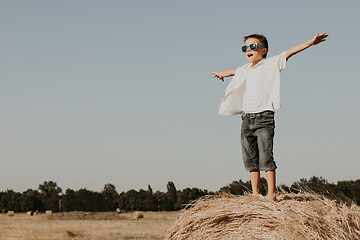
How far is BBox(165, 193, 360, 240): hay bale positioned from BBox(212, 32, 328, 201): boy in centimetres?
47

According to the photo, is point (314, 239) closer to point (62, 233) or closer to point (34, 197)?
point (62, 233)

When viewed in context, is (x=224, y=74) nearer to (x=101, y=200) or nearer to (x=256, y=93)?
(x=256, y=93)

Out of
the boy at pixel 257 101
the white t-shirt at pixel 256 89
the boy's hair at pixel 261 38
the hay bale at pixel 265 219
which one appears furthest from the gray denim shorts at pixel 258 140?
the boy's hair at pixel 261 38

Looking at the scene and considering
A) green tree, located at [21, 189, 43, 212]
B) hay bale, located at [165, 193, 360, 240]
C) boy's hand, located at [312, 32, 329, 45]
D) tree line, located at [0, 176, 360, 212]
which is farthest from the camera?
green tree, located at [21, 189, 43, 212]

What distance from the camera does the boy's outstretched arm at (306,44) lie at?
4.75 m

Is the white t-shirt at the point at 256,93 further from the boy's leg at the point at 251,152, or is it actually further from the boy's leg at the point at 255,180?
the boy's leg at the point at 255,180

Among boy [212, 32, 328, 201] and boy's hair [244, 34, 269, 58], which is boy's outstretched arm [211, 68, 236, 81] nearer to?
boy [212, 32, 328, 201]

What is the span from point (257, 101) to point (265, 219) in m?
1.56

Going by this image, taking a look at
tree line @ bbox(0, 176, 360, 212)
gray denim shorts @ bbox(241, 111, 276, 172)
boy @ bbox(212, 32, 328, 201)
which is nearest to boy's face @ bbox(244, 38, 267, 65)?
boy @ bbox(212, 32, 328, 201)

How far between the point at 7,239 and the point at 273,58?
49.5 ft

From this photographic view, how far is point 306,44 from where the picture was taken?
15.9ft

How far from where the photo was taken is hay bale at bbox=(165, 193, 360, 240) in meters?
3.76

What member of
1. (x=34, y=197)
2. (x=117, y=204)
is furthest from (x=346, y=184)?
(x=34, y=197)

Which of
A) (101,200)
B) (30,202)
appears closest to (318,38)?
(101,200)
